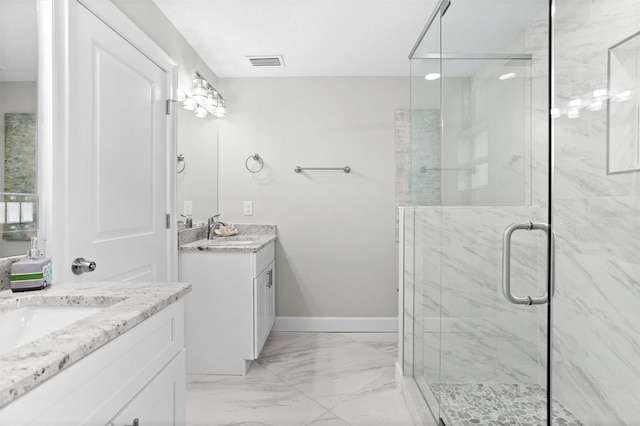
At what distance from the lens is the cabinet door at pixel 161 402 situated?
98cm

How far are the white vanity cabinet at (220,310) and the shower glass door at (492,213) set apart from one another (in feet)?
4.23

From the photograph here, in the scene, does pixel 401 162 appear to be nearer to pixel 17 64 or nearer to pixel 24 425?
pixel 17 64

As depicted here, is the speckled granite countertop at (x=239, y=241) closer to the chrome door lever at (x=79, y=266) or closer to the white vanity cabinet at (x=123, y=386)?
the chrome door lever at (x=79, y=266)

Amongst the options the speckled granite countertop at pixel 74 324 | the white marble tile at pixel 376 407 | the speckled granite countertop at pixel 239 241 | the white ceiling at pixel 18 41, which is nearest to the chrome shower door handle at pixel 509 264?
the white marble tile at pixel 376 407

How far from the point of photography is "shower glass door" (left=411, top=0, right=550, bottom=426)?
150 centimetres

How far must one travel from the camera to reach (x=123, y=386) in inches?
37.3

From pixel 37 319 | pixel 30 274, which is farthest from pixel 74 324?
pixel 30 274

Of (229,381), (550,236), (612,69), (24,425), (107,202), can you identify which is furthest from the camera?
(229,381)

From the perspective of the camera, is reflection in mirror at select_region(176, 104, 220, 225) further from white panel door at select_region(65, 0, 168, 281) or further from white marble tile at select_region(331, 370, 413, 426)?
white marble tile at select_region(331, 370, 413, 426)

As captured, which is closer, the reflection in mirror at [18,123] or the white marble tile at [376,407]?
the reflection in mirror at [18,123]

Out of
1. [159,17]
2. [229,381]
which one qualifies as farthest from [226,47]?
[229,381]

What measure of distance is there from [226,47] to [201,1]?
25.5 inches

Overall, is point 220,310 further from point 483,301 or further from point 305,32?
point 305,32

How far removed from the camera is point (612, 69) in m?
1.49
